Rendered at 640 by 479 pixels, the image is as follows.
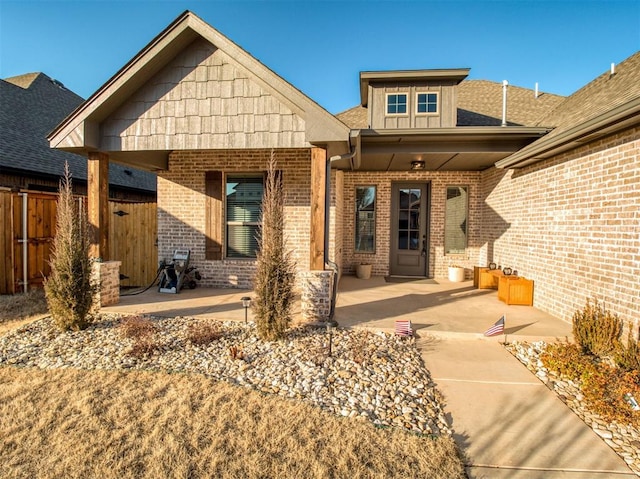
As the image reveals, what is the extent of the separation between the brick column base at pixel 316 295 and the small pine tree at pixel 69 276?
10.2 ft

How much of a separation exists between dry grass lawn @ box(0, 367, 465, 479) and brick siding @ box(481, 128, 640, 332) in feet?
11.3

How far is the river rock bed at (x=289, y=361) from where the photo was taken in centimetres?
290

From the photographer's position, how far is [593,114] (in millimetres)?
4754

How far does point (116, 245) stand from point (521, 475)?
344 inches

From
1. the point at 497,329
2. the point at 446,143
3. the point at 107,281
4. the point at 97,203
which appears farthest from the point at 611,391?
the point at 97,203

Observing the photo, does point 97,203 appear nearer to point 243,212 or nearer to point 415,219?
point 243,212

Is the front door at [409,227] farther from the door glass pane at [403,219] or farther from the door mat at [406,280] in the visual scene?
the door mat at [406,280]

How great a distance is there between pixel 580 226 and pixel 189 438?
18.5 ft

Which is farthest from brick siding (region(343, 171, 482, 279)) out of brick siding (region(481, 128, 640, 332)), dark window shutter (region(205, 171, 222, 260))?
dark window shutter (region(205, 171, 222, 260))

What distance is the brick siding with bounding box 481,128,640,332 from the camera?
13.0ft

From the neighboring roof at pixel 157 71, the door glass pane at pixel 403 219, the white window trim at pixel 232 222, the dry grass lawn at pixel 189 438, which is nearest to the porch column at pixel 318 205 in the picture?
the neighboring roof at pixel 157 71

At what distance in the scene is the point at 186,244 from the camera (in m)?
7.35

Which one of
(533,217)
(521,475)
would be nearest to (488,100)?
(533,217)

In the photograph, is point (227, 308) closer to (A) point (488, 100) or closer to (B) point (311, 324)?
(B) point (311, 324)
